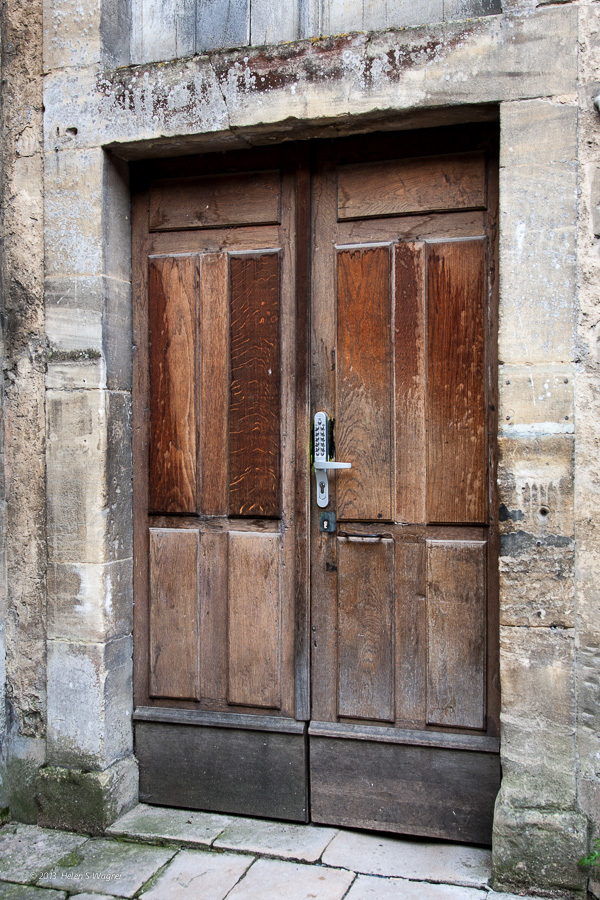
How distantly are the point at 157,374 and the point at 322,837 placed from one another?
1948 mm

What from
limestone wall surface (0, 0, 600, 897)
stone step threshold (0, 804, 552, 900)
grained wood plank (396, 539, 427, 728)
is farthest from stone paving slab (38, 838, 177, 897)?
grained wood plank (396, 539, 427, 728)

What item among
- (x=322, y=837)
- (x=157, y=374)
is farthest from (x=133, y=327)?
(x=322, y=837)

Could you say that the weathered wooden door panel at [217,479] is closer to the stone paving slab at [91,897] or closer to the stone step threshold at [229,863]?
the stone step threshold at [229,863]

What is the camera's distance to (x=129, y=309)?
321 centimetres

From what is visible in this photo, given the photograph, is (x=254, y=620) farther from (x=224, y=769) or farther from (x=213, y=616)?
(x=224, y=769)

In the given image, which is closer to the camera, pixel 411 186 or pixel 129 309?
pixel 411 186

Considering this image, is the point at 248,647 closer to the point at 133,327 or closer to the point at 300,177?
the point at 133,327

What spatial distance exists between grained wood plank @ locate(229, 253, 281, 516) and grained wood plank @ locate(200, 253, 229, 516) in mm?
33

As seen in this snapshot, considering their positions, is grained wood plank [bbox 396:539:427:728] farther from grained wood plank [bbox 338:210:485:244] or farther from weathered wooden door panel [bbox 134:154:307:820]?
grained wood plank [bbox 338:210:485:244]

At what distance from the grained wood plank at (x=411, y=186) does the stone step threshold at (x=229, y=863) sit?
239cm

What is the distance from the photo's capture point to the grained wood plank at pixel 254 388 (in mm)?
3039

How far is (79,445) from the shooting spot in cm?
305

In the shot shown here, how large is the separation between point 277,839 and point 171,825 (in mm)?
438

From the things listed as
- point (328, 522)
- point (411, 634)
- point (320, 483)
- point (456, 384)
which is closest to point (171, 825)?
point (411, 634)
